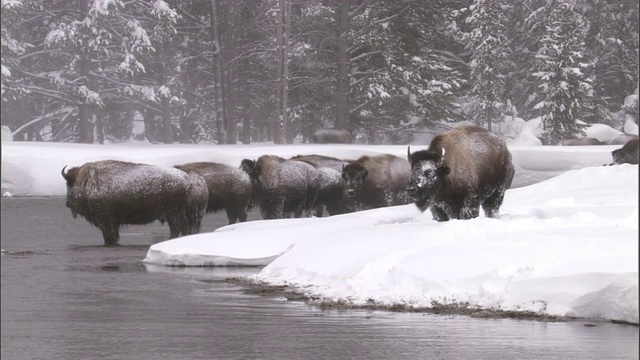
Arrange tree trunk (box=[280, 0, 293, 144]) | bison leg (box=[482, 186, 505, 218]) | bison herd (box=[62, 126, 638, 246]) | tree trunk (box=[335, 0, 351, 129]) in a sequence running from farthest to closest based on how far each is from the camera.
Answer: tree trunk (box=[335, 0, 351, 129]) < tree trunk (box=[280, 0, 293, 144]) < bison leg (box=[482, 186, 505, 218]) < bison herd (box=[62, 126, 638, 246])

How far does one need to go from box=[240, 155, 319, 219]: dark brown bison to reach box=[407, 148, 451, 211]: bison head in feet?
34.0

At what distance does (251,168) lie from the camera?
27234 mm

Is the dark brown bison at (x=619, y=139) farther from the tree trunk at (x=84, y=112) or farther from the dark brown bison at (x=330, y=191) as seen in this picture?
the dark brown bison at (x=330, y=191)

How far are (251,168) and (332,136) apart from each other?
2812 centimetres

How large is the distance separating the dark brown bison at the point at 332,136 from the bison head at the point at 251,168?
2725 cm

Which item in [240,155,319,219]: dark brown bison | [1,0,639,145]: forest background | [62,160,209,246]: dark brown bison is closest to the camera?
[62,160,209,246]: dark brown bison

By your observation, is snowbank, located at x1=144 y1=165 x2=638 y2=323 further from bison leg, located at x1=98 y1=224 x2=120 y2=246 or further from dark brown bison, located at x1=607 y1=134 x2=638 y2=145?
dark brown bison, located at x1=607 y1=134 x2=638 y2=145

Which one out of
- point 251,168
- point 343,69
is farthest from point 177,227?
point 343,69

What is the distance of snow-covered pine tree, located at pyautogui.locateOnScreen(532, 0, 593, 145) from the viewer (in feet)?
183

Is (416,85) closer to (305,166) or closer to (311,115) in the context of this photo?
(311,115)

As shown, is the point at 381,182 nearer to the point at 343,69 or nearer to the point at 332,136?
the point at 332,136

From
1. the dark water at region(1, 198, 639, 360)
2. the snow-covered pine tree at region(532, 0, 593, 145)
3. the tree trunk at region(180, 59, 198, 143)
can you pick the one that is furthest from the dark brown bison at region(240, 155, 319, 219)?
the tree trunk at region(180, 59, 198, 143)

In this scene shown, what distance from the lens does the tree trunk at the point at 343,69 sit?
57.0m

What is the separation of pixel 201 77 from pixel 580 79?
20857mm
